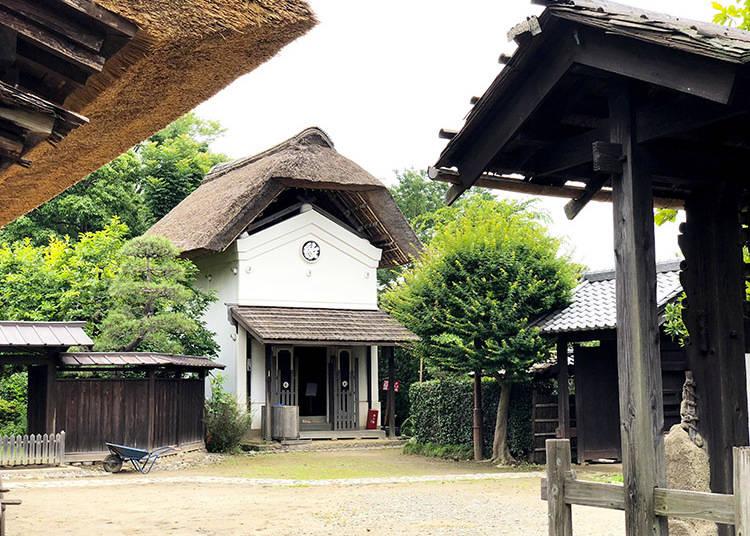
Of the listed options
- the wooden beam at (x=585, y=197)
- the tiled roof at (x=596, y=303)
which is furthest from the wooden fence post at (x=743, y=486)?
the tiled roof at (x=596, y=303)

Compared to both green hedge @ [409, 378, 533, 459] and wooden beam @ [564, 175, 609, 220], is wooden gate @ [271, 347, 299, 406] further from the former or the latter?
wooden beam @ [564, 175, 609, 220]

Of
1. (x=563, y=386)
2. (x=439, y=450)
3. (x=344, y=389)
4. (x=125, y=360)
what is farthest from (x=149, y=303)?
(x=563, y=386)

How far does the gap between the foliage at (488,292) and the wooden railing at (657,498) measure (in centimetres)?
1207

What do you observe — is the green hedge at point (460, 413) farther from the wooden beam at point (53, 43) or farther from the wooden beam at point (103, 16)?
the wooden beam at point (53, 43)

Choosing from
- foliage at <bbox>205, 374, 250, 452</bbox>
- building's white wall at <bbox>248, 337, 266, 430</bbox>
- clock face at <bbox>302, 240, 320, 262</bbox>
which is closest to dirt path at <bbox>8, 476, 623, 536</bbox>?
foliage at <bbox>205, 374, 250, 452</bbox>

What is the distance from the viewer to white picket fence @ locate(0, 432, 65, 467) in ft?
54.3

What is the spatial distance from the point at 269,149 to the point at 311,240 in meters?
3.05

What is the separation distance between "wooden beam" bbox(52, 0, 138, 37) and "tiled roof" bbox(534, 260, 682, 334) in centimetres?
1215

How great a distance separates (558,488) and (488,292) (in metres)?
12.6

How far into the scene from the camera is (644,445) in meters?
5.02

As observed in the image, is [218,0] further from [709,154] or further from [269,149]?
[269,149]

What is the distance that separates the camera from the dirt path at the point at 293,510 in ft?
35.2

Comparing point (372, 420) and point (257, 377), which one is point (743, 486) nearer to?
point (257, 377)

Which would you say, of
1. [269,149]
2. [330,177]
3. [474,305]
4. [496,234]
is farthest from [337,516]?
[269,149]
